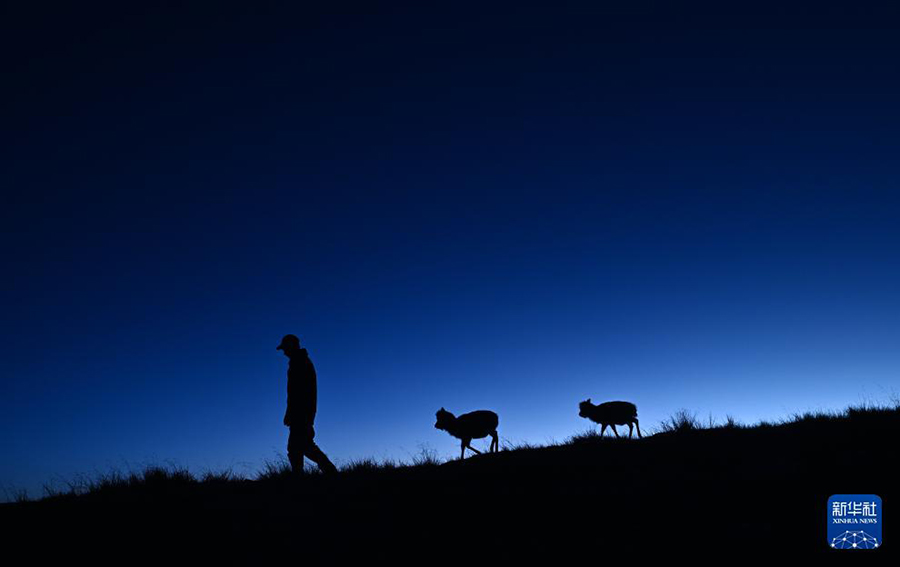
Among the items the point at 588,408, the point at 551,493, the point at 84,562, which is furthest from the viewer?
the point at 588,408

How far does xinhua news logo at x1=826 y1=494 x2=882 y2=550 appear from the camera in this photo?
5965mm

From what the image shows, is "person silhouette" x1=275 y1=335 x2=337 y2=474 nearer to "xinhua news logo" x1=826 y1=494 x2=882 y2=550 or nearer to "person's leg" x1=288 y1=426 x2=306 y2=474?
"person's leg" x1=288 y1=426 x2=306 y2=474

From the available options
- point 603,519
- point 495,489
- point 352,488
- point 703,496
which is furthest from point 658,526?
point 352,488

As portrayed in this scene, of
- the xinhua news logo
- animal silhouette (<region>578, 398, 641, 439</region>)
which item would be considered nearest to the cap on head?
the xinhua news logo

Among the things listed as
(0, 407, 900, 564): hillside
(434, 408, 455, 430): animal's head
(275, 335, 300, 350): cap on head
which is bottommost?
(0, 407, 900, 564): hillside

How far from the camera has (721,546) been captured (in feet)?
19.5

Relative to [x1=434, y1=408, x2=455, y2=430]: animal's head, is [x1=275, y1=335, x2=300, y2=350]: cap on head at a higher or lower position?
higher

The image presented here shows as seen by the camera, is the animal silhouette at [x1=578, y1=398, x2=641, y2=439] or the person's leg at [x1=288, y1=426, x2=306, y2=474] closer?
the person's leg at [x1=288, y1=426, x2=306, y2=474]

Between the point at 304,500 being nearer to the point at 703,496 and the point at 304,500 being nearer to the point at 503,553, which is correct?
the point at 503,553

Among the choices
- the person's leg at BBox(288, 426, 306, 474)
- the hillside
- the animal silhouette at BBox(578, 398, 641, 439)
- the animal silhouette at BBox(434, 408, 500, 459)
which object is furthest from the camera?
the animal silhouette at BBox(578, 398, 641, 439)

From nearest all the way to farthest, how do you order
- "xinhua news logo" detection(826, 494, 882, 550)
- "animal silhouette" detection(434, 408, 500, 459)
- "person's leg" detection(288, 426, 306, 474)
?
"xinhua news logo" detection(826, 494, 882, 550)
"person's leg" detection(288, 426, 306, 474)
"animal silhouette" detection(434, 408, 500, 459)

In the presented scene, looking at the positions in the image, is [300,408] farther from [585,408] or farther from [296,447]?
[585,408]

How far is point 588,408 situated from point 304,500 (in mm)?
16019

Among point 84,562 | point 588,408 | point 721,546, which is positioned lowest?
point 84,562
